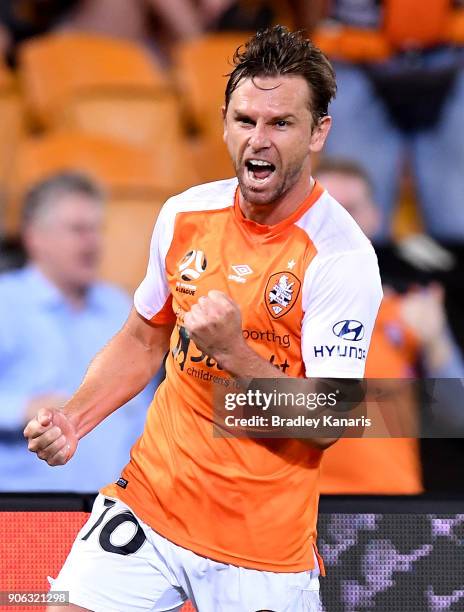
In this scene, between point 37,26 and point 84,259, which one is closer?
point 84,259

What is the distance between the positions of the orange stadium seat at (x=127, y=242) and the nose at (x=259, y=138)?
8.72 ft

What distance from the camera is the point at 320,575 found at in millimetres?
2879

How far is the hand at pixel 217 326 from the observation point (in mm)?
2463

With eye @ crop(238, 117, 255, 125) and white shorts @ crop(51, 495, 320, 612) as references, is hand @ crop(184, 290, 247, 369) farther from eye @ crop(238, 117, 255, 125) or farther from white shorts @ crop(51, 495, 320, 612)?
white shorts @ crop(51, 495, 320, 612)

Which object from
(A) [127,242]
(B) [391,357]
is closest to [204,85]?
(A) [127,242]

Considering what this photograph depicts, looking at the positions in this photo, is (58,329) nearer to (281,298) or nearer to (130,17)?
(281,298)

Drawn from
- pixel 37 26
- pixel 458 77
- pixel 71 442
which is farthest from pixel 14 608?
pixel 37 26

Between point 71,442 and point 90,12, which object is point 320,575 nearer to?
point 71,442

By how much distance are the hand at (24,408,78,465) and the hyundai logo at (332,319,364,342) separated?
24.3 inches

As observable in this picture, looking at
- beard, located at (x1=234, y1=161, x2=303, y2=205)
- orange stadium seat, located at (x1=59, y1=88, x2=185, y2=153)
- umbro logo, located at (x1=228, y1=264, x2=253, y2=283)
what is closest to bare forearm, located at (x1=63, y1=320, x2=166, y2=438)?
umbro logo, located at (x1=228, y1=264, x2=253, y2=283)

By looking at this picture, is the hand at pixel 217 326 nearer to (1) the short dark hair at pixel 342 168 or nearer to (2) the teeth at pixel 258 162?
(2) the teeth at pixel 258 162

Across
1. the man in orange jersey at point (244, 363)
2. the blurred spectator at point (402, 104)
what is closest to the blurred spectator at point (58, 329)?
the blurred spectator at point (402, 104)

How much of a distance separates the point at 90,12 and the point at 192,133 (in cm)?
93

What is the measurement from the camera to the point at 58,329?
4.82 m
